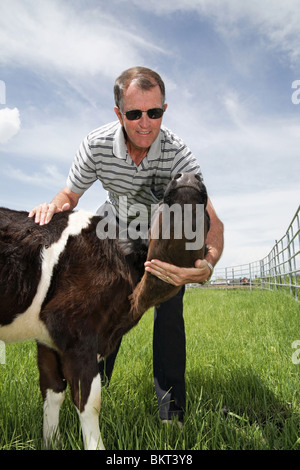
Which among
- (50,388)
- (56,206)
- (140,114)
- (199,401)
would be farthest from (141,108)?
(199,401)

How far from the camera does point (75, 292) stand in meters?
2.30

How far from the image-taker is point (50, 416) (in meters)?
2.59

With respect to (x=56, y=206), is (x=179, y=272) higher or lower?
lower

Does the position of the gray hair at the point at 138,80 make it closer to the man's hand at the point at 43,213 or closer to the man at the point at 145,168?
the man at the point at 145,168

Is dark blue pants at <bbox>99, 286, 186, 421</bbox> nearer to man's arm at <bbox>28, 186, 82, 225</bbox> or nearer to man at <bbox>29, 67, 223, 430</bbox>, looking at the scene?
man at <bbox>29, 67, 223, 430</bbox>

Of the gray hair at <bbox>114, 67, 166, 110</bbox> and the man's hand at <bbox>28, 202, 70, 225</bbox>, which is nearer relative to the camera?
the man's hand at <bbox>28, 202, 70, 225</bbox>

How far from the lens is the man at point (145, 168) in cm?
274

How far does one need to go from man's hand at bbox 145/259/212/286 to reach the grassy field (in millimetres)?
911

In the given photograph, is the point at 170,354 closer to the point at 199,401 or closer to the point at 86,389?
the point at 199,401

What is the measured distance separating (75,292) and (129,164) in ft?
3.61

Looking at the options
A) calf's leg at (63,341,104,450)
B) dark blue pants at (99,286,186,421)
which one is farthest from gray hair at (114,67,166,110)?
calf's leg at (63,341,104,450)

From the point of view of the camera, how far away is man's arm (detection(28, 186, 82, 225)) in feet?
8.34

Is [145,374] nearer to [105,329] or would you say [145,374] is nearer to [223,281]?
[105,329]
